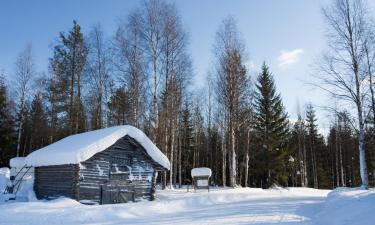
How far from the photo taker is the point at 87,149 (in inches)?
679

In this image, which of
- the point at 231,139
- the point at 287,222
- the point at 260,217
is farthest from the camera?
the point at 231,139

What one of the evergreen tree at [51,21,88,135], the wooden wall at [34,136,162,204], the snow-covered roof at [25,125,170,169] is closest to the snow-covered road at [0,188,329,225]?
the wooden wall at [34,136,162,204]

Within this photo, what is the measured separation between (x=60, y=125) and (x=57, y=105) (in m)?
1.93

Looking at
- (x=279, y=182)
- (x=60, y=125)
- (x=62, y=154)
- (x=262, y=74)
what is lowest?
(x=279, y=182)

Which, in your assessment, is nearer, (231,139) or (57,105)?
(231,139)

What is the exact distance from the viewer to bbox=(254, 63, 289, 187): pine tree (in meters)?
40.9

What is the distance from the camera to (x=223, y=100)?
28750 mm

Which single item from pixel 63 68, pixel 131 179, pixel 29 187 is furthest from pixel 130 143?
pixel 63 68

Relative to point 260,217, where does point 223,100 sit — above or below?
above

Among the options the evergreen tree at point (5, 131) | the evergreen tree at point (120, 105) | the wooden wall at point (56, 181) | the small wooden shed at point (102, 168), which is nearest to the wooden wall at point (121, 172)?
the small wooden shed at point (102, 168)

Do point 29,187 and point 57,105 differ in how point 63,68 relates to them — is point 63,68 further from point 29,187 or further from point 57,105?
point 29,187

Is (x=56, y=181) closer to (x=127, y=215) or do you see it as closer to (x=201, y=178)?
(x=127, y=215)

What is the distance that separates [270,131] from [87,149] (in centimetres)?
2873

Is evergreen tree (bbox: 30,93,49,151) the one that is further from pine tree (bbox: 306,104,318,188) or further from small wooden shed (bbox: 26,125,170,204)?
pine tree (bbox: 306,104,318,188)
